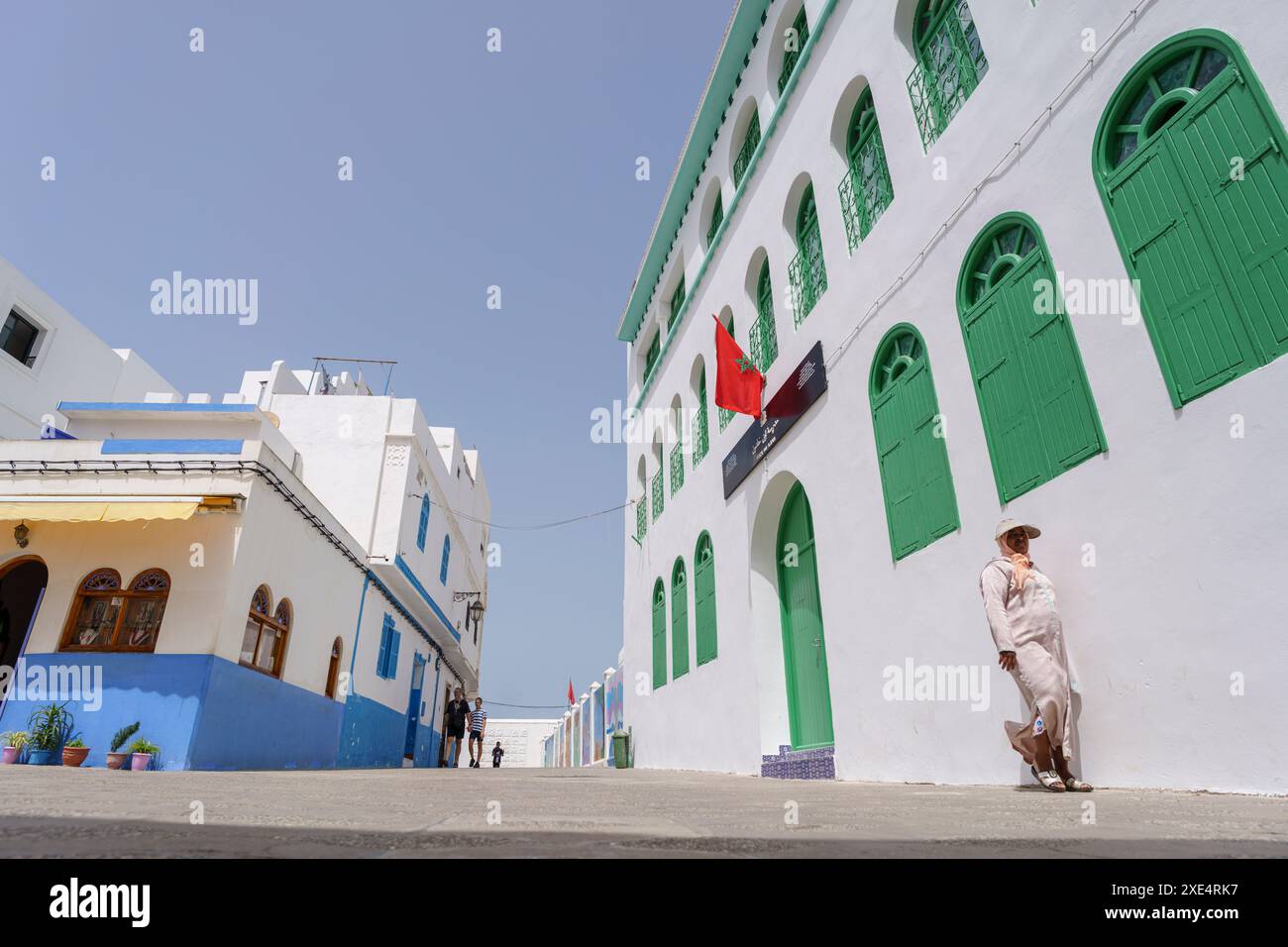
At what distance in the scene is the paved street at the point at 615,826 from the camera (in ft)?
4.59

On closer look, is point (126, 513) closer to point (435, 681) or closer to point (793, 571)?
point (793, 571)

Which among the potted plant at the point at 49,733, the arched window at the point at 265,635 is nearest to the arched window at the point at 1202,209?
the arched window at the point at 265,635

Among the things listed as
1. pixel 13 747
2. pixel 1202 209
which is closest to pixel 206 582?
pixel 13 747

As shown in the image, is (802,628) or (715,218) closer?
(802,628)

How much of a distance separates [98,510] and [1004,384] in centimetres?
992

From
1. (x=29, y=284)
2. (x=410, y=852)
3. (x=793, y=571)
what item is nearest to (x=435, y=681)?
(x=29, y=284)

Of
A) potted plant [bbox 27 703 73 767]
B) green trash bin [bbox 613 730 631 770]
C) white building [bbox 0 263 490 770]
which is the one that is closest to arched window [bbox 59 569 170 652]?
white building [bbox 0 263 490 770]

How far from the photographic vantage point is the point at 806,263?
828 centimetres

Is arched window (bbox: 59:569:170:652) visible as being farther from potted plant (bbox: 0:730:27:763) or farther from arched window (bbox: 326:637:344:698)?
arched window (bbox: 326:637:344:698)

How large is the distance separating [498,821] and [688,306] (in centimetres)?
1106

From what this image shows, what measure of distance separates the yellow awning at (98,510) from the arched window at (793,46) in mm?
9190

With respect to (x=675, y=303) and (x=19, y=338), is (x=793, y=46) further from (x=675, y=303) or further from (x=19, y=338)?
(x=19, y=338)

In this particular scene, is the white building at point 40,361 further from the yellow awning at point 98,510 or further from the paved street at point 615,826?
the paved street at point 615,826

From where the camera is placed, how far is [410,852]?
52.0 inches
